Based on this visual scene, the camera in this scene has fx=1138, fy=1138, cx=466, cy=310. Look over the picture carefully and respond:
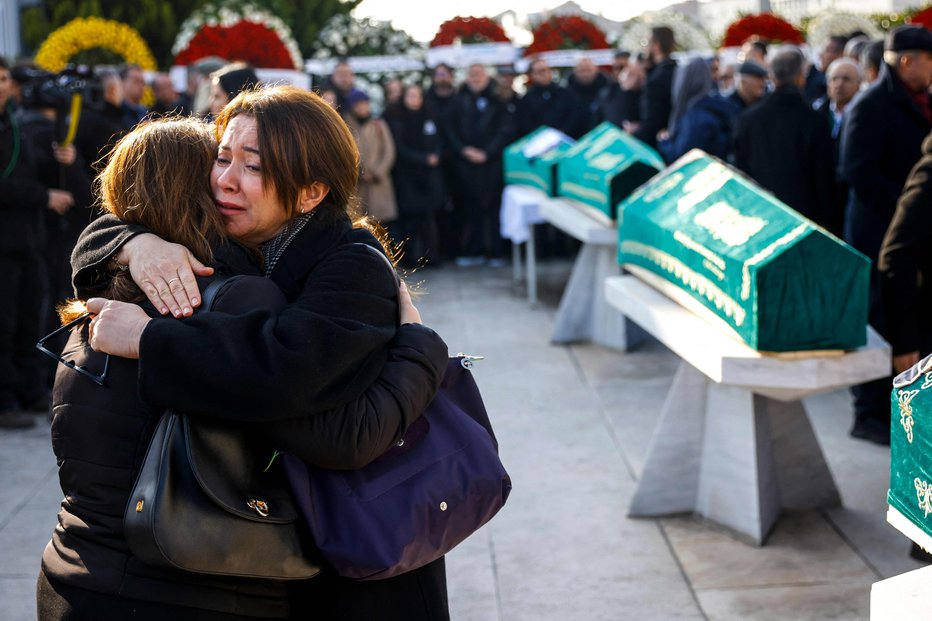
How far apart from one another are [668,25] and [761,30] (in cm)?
138

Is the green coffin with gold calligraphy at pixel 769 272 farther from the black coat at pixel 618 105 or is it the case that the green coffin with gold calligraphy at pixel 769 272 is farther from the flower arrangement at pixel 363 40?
the flower arrangement at pixel 363 40

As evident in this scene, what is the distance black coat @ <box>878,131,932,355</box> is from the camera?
413cm

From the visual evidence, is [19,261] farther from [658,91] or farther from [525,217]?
[658,91]

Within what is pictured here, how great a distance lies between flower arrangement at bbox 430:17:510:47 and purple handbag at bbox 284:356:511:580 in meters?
11.3

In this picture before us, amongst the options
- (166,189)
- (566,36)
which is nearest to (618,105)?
(566,36)

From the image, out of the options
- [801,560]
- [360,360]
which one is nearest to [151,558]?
[360,360]

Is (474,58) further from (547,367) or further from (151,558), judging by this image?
(151,558)

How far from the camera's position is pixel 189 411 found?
192cm

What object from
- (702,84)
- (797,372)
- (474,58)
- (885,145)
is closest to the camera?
(797,372)

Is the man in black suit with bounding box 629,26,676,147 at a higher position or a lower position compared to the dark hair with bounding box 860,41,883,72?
lower

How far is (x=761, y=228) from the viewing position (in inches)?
159

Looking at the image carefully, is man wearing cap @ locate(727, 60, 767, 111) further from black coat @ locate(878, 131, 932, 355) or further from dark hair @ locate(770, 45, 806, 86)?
black coat @ locate(878, 131, 932, 355)

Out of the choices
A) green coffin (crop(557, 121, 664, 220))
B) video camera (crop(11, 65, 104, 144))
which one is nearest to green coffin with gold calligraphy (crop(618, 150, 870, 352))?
green coffin (crop(557, 121, 664, 220))

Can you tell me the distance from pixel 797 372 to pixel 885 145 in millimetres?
2338
